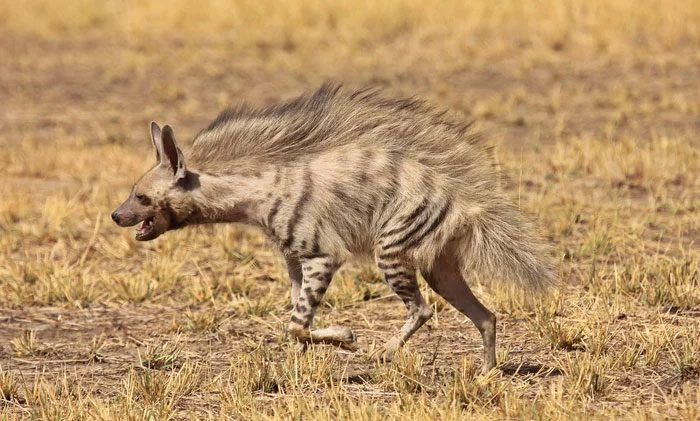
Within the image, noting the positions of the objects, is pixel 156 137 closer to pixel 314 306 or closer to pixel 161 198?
pixel 161 198

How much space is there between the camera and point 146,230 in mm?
6551

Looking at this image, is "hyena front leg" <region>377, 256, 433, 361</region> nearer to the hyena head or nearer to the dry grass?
the dry grass

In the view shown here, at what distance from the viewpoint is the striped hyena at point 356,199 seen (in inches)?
240

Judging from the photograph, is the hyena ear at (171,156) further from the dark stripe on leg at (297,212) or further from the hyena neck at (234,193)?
the dark stripe on leg at (297,212)

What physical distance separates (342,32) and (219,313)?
454 inches

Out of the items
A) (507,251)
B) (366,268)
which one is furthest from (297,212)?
(366,268)

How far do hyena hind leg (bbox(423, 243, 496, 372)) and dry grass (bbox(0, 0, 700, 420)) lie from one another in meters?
0.19

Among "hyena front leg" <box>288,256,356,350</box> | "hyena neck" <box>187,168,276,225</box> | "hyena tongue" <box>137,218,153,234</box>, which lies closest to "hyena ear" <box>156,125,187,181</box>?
"hyena neck" <box>187,168,276,225</box>

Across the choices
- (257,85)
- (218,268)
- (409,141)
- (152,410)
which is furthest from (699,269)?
(257,85)

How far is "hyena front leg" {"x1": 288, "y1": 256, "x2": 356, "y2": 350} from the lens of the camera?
6164mm

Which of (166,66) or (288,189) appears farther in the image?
(166,66)

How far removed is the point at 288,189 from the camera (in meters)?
6.26

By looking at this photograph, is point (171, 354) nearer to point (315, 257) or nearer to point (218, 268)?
point (315, 257)

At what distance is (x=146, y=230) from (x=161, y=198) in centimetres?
19
